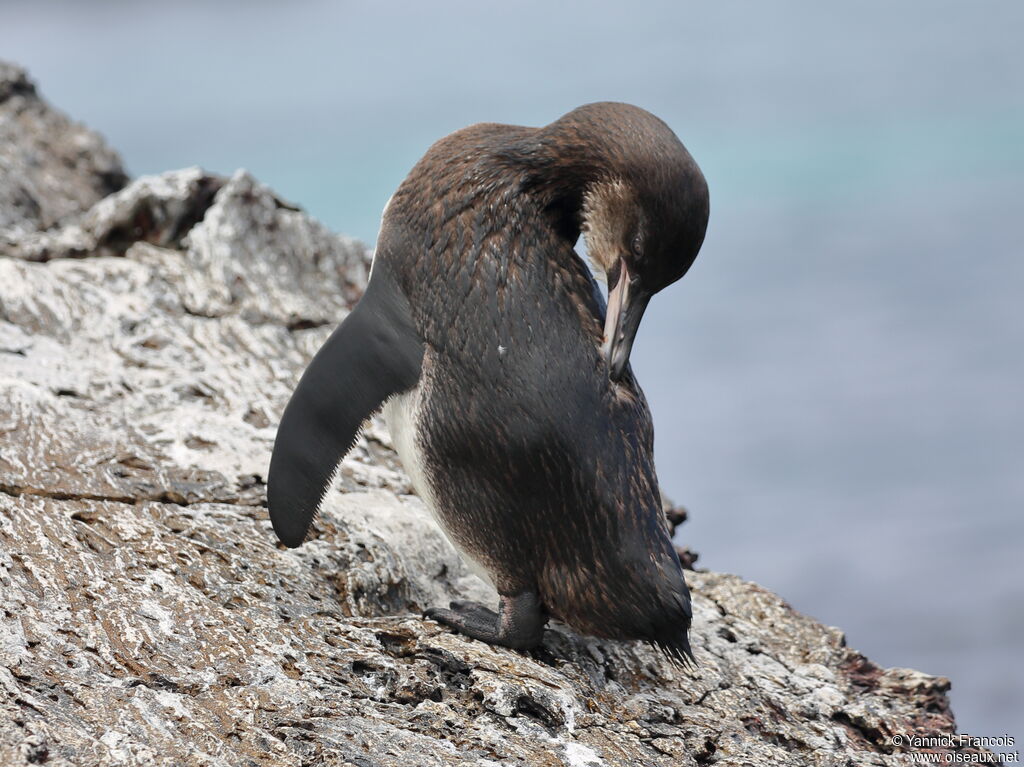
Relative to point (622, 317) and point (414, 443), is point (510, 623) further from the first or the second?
point (622, 317)

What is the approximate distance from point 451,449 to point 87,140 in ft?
18.6

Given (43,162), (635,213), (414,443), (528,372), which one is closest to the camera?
(635,213)

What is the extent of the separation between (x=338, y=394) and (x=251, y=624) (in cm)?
68

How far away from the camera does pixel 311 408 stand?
3289 millimetres

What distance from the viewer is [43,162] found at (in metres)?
7.32

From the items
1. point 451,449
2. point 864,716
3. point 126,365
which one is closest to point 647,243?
point 451,449

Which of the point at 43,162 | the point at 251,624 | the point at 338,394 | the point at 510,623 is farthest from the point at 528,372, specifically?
the point at 43,162

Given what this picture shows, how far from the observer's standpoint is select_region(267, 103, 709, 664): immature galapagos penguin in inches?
117

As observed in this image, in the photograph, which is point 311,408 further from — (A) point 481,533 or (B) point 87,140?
(B) point 87,140

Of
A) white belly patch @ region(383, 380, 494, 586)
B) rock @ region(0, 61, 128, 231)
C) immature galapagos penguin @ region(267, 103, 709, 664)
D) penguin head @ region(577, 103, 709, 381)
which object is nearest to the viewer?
penguin head @ region(577, 103, 709, 381)

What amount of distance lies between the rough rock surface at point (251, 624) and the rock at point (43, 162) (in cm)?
180

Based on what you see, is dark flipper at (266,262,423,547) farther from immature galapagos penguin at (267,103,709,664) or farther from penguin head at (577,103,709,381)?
penguin head at (577,103,709,381)

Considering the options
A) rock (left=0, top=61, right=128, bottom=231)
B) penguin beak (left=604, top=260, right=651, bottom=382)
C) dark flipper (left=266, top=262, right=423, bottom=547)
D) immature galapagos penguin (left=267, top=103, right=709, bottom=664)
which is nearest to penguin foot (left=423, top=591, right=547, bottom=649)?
immature galapagos penguin (left=267, top=103, right=709, bottom=664)

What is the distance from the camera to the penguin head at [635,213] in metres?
2.83
